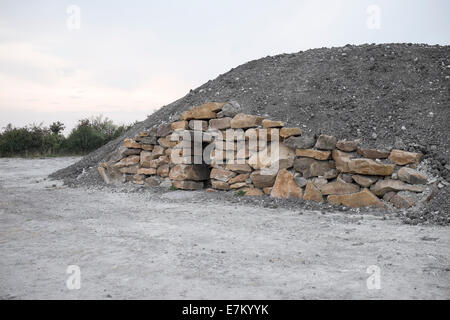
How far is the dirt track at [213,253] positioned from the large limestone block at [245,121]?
1.91m

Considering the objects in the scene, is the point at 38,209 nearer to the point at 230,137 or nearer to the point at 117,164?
the point at 117,164

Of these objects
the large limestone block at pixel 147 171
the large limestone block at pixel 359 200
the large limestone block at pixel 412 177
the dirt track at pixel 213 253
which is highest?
the large limestone block at pixel 412 177

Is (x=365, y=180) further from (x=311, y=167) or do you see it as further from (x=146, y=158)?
(x=146, y=158)

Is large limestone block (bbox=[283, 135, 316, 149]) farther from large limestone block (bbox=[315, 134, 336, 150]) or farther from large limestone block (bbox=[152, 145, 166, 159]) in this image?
large limestone block (bbox=[152, 145, 166, 159])

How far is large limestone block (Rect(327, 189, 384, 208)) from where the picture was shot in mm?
6723

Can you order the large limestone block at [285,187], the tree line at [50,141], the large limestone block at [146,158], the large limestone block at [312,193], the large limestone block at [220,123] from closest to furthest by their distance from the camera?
the large limestone block at [312,193]
the large limestone block at [285,187]
the large limestone block at [220,123]
the large limestone block at [146,158]
the tree line at [50,141]

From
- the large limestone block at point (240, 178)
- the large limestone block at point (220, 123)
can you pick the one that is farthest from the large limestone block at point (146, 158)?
the large limestone block at point (240, 178)

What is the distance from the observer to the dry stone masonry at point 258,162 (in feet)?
22.3

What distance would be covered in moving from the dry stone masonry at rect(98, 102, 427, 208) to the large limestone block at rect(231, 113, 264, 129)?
2cm

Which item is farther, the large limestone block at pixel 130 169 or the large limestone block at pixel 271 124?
the large limestone block at pixel 130 169

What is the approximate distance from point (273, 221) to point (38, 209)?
418 cm

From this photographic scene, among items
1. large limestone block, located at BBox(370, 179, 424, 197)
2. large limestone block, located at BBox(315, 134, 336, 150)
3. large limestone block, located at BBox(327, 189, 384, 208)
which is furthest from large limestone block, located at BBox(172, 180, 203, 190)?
large limestone block, located at BBox(370, 179, 424, 197)

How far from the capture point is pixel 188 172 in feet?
29.7

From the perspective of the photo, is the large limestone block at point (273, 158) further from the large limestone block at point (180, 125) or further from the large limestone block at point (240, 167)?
the large limestone block at point (180, 125)
